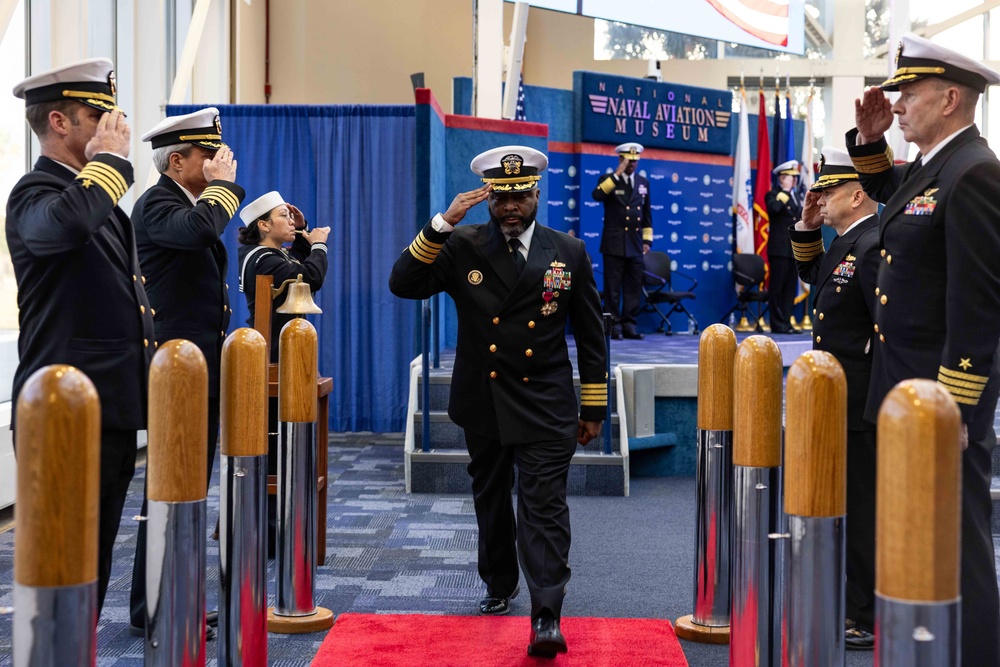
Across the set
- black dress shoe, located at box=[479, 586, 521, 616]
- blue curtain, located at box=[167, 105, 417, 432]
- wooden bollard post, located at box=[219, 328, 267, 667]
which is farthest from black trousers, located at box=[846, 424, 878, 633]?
blue curtain, located at box=[167, 105, 417, 432]

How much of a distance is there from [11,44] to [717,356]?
15.8ft

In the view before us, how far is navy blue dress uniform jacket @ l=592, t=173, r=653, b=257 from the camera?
9.59 meters

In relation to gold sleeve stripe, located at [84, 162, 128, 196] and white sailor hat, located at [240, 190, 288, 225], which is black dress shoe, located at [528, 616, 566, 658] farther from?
white sailor hat, located at [240, 190, 288, 225]

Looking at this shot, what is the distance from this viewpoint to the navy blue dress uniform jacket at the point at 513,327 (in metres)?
3.36

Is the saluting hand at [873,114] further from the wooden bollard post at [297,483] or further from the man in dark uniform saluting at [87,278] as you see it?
the man in dark uniform saluting at [87,278]

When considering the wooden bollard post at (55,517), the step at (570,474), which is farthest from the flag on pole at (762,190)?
the wooden bollard post at (55,517)

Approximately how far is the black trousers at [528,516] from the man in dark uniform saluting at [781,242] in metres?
7.56

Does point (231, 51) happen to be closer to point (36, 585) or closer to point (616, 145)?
point (616, 145)

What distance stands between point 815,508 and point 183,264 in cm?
221

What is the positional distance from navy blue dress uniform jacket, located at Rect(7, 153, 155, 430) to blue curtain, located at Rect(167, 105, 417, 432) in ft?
16.2

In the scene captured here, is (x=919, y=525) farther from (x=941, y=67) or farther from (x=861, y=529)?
(x=861, y=529)

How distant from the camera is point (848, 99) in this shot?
528 inches

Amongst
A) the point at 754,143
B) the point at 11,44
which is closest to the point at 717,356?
the point at 11,44

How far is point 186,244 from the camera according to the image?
3.18 metres
